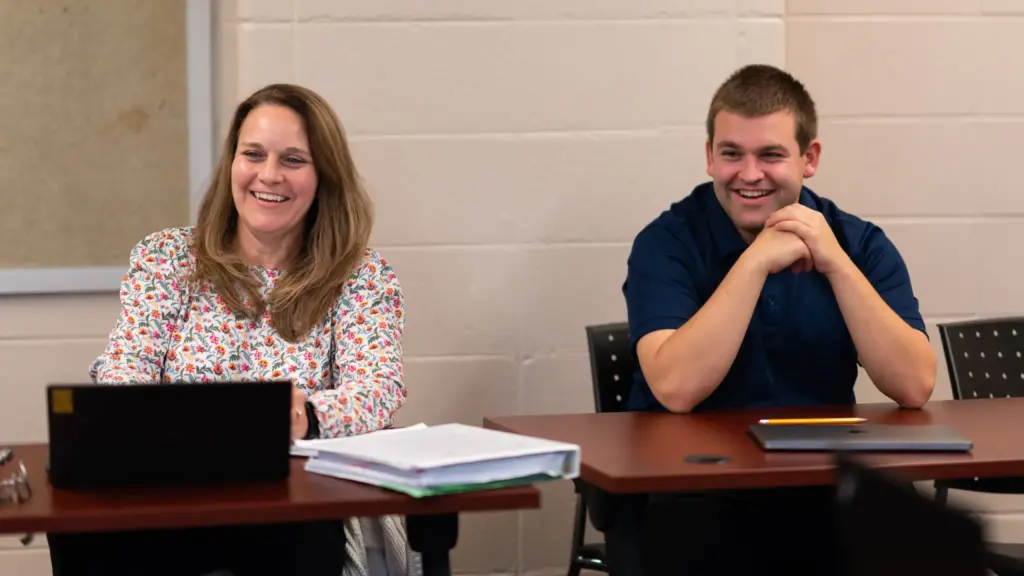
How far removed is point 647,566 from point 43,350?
174cm

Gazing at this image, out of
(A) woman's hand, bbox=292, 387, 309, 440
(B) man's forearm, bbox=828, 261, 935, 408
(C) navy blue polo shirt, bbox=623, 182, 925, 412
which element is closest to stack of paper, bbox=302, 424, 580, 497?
(A) woman's hand, bbox=292, 387, 309, 440

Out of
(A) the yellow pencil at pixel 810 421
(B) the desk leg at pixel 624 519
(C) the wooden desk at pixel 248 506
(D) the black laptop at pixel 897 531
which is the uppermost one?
(D) the black laptop at pixel 897 531

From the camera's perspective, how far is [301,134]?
2361 mm

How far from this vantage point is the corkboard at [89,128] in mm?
Answer: 2879

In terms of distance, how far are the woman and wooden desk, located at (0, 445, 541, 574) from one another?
0.45 metres

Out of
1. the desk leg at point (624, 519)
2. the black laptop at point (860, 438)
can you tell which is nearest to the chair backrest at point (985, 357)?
the black laptop at point (860, 438)

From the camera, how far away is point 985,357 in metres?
2.59

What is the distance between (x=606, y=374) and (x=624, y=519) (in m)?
0.79

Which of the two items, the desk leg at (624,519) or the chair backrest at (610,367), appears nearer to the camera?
the desk leg at (624,519)

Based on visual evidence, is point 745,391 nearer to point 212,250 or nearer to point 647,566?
point 647,566

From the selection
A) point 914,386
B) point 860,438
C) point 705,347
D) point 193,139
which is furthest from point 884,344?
point 193,139

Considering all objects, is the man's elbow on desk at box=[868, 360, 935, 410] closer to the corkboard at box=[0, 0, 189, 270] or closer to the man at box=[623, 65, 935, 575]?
the man at box=[623, 65, 935, 575]

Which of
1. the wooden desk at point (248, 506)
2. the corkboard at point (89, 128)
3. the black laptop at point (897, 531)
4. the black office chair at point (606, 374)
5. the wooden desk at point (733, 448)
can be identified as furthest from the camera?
the corkboard at point (89, 128)

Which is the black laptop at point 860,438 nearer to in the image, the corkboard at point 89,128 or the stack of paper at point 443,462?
the stack of paper at point 443,462
